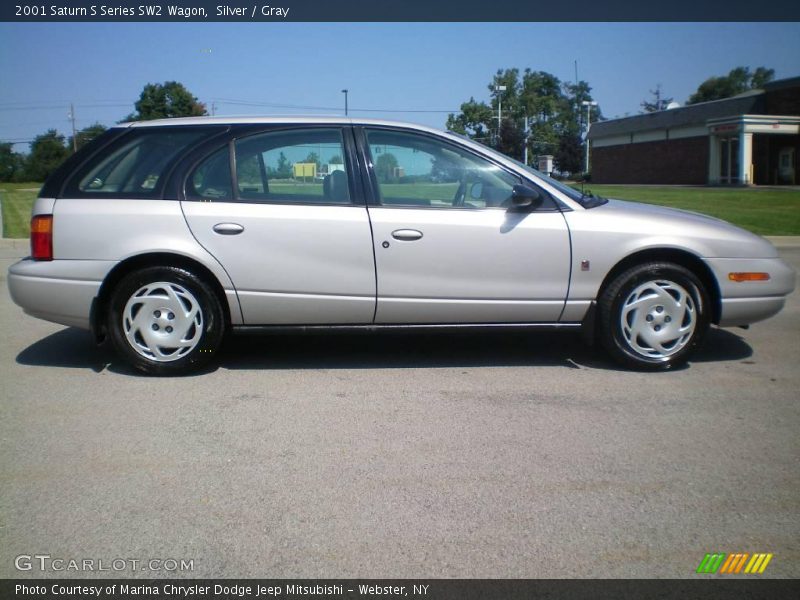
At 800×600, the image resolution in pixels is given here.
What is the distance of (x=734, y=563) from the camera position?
279 centimetres

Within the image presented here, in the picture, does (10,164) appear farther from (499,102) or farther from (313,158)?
(313,158)

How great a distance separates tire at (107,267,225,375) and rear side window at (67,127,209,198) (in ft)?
1.95

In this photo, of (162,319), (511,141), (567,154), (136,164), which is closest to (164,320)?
(162,319)

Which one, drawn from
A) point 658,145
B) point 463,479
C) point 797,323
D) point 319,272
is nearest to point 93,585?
point 463,479

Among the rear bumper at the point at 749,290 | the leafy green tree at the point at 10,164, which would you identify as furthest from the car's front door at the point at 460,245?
the leafy green tree at the point at 10,164

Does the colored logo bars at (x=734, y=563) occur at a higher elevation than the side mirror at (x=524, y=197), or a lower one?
lower

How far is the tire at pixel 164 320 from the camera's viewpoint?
5.04 metres

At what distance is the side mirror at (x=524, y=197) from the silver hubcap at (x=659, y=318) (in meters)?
0.92

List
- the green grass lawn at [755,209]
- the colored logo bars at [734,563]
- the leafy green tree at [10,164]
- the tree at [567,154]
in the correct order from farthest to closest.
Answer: the leafy green tree at [10,164] → the tree at [567,154] → the green grass lawn at [755,209] → the colored logo bars at [734,563]

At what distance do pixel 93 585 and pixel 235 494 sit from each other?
2.64ft

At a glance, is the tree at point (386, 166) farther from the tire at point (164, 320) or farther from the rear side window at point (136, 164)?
the tire at point (164, 320)

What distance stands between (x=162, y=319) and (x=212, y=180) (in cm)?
100

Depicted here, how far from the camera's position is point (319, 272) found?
508cm

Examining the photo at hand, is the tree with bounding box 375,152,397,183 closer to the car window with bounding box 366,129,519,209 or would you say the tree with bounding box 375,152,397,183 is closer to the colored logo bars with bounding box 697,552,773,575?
the car window with bounding box 366,129,519,209
